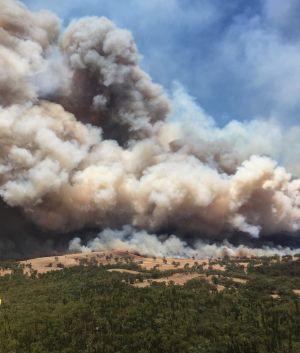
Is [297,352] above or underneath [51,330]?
underneath

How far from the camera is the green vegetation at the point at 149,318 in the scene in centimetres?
8638

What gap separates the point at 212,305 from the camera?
349ft

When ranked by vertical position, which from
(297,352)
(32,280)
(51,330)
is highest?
(32,280)

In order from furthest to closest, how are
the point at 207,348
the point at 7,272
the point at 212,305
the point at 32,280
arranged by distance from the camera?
1. the point at 7,272
2. the point at 32,280
3. the point at 212,305
4. the point at 207,348

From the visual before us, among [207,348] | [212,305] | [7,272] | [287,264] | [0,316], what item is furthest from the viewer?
[287,264]

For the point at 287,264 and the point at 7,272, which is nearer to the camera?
the point at 7,272

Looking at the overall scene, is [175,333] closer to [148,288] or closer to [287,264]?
[148,288]

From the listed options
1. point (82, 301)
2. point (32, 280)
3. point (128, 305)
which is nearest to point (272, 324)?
point (128, 305)

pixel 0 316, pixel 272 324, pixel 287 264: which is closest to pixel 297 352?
pixel 272 324

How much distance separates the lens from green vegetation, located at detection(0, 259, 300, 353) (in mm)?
86375

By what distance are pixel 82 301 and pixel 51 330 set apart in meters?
17.6

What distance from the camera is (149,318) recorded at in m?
96.8

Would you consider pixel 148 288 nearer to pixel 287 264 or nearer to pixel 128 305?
pixel 128 305

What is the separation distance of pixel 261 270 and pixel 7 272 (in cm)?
8429
